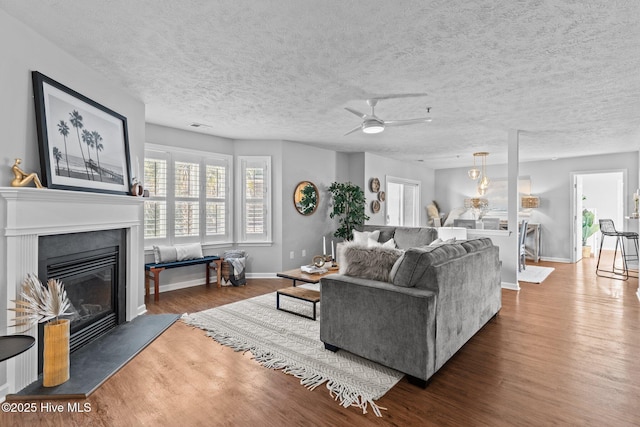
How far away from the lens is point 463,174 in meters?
9.62

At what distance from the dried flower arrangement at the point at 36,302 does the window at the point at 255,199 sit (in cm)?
359

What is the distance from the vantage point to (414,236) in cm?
572

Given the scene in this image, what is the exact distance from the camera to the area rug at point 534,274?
19.3 feet

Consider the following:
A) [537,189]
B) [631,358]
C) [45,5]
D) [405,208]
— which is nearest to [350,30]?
[45,5]

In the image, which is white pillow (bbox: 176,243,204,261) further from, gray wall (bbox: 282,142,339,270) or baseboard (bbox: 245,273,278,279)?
gray wall (bbox: 282,142,339,270)

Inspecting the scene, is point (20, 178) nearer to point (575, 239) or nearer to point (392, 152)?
point (392, 152)

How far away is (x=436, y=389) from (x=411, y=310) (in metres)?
0.57

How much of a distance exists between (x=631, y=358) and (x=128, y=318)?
15.9 feet

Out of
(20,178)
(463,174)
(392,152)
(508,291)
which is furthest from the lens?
(463,174)

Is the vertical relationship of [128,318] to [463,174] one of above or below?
below

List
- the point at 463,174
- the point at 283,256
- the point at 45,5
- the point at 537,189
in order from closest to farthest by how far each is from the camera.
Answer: the point at 45,5 → the point at 283,256 → the point at 537,189 → the point at 463,174

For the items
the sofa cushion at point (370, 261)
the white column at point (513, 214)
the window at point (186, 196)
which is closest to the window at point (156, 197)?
the window at point (186, 196)

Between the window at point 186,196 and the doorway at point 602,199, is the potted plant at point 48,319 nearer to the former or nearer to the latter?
the window at point 186,196

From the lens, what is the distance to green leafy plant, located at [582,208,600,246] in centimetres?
928
